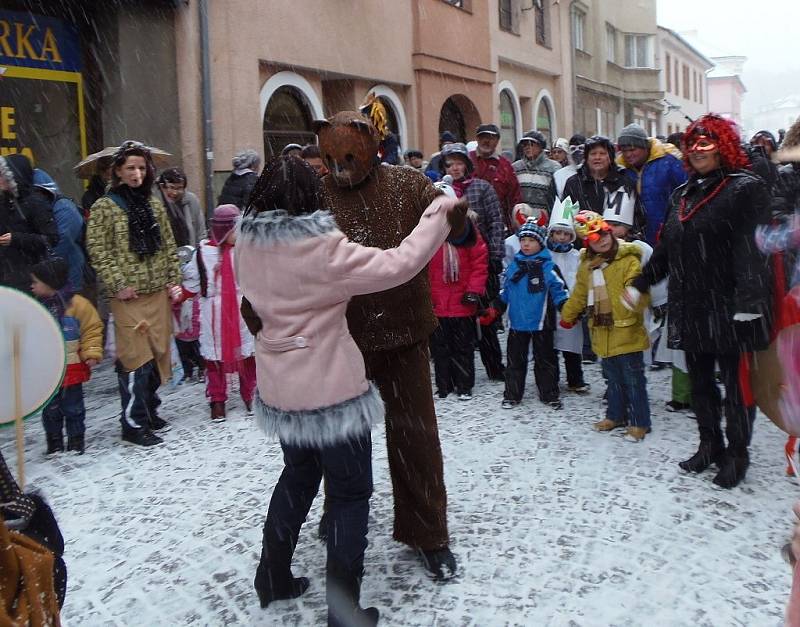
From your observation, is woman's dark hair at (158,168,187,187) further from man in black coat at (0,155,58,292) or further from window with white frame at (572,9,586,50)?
window with white frame at (572,9,586,50)

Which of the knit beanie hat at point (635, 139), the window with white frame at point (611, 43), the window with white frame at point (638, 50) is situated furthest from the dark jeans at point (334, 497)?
the window with white frame at point (638, 50)

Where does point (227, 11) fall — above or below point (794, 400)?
above

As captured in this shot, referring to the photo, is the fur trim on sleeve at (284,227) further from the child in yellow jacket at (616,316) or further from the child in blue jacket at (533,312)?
the child in blue jacket at (533,312)

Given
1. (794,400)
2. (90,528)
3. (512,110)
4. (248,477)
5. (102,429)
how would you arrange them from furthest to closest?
1. (512,110)
2. (102,429)
3. (248,477)
4. (90,528)
5. (794,400)

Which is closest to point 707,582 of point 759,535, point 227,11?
point 759,535

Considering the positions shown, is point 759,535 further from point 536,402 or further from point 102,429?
point 102,429

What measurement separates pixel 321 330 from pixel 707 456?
285 cm

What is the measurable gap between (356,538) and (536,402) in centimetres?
365

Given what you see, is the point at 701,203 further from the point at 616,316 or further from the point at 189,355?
the point at 189,355

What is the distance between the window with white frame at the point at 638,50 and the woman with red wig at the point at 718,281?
3174 cm

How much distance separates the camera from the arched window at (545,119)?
2269 cm

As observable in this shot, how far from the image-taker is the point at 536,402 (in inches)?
254

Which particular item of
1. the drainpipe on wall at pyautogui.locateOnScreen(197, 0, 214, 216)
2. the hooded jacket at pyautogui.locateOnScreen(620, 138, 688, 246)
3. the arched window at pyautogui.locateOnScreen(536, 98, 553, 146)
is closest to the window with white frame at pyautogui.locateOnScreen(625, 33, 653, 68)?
the arched window at pyautogui.locateOnScreen(536, 98, 553, 146)

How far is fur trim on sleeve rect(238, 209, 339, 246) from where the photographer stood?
9.23ft
